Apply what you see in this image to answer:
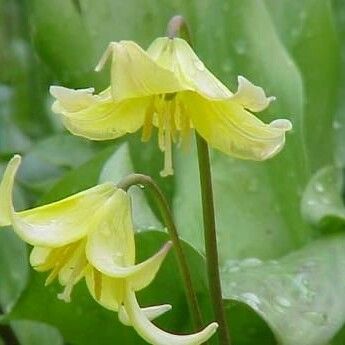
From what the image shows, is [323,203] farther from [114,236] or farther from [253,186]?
[114,236]

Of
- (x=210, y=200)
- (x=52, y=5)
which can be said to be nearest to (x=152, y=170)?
(x=52, y=5)

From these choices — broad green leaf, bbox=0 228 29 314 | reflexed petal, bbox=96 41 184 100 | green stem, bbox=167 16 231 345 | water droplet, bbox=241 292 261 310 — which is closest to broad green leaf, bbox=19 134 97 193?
broad green leaf, bbox=0 228 29 314

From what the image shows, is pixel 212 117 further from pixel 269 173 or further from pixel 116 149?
pixel 269 173

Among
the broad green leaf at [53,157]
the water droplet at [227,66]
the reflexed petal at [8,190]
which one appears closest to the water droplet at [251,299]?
the reflexed petal at [8,190]

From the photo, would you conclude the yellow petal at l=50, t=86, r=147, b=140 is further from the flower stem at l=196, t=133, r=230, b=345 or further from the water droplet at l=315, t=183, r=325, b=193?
the water droplet at l=315, t=183, r=325, b=193

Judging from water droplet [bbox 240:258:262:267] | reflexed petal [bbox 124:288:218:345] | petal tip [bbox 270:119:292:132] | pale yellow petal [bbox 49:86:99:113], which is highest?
pale yellow petal [bbox 49:86:99:113]

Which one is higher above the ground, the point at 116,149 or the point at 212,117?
the point at 212,117

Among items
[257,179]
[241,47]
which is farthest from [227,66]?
[257,179]

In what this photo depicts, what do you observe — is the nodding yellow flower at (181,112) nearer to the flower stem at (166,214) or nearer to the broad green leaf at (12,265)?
the flower stem at (166,214)
